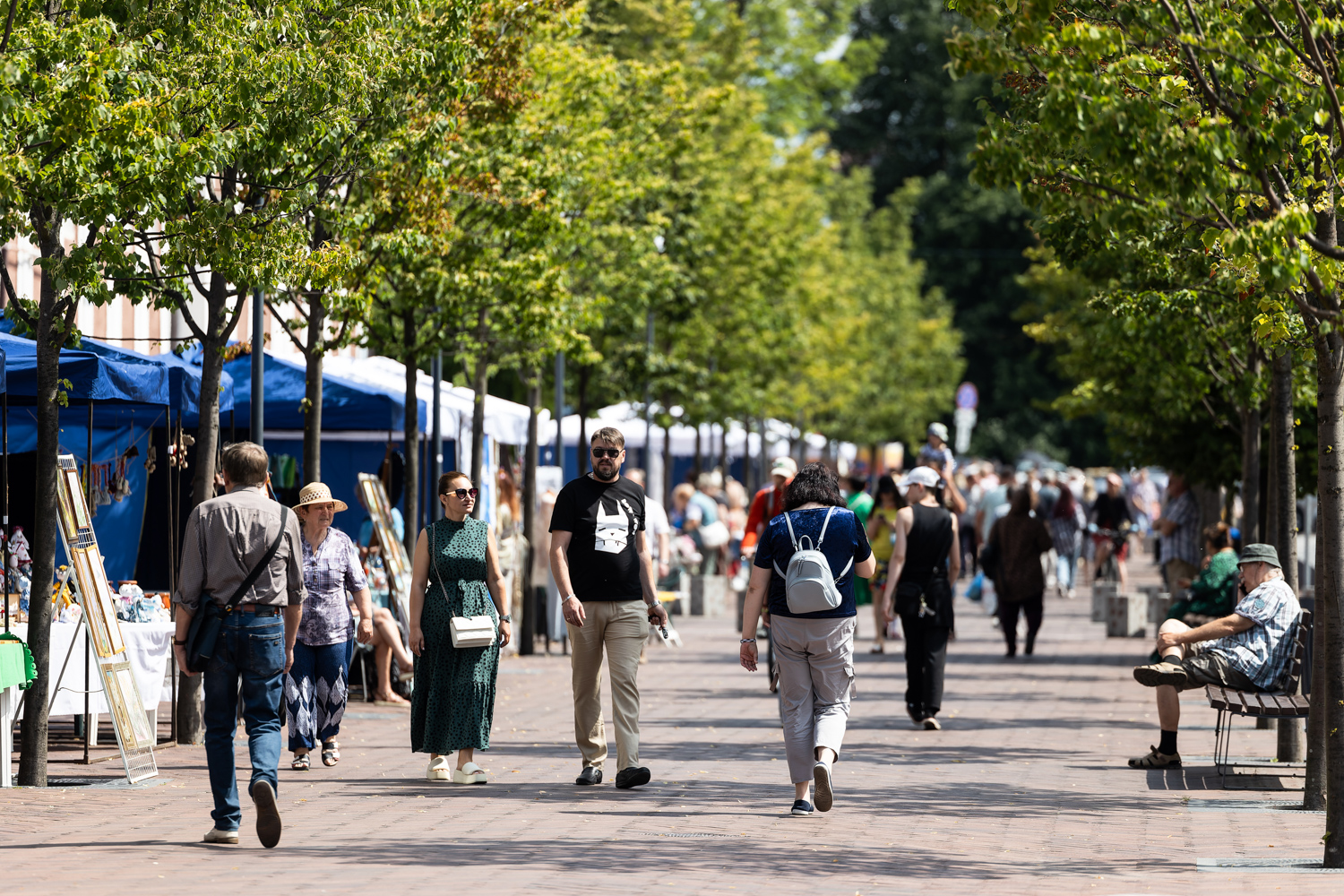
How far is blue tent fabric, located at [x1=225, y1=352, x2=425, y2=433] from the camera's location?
15.6 meters

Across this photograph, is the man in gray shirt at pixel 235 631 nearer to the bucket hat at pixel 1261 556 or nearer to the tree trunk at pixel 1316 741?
the tree trunk at pixel 1316 741

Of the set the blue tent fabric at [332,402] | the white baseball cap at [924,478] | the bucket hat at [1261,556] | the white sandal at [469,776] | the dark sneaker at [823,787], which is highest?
the blue tent fabric at [332,402]

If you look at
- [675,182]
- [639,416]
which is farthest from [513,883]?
[639,416]

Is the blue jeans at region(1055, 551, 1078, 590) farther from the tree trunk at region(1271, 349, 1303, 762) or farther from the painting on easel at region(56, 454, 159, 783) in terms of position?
the painting on easel at region(56, 454, 159, 783)

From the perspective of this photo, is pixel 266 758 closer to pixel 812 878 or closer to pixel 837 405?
pixel 812 878

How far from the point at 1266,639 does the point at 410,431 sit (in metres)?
7.34

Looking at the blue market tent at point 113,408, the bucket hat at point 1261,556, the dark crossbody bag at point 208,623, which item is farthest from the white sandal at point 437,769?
the bucket hat at point 1261,556

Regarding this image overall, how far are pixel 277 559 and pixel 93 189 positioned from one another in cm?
238

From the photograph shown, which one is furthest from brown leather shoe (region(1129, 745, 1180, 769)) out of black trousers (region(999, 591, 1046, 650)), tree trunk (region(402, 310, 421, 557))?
black trousers (region(999, 591, 1046, 650))

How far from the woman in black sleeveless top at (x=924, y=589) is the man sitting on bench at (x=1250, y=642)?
8.43 feet

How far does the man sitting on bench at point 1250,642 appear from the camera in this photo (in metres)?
10.9

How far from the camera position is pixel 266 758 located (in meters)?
8.08

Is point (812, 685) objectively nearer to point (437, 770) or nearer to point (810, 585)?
point (810, 585)

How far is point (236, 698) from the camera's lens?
321 inches
